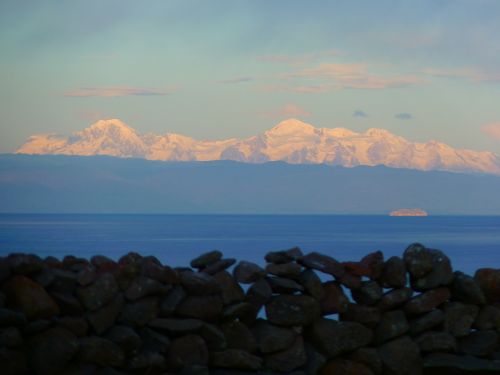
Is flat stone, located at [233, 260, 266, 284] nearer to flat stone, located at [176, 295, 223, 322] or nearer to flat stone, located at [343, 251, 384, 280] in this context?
flat stone, located at [176, 295, 223, 322]

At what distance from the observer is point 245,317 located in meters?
10.9

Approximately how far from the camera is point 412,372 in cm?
1118

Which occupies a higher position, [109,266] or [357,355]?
[109,266]

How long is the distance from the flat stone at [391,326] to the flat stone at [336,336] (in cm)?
17

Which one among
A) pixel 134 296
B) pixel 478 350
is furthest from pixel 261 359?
pixel 478 350

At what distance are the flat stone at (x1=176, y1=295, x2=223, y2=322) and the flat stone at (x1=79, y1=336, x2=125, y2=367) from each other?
81cm

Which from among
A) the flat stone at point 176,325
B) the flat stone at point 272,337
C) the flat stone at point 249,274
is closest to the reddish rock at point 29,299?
the flat stone at point 176,325

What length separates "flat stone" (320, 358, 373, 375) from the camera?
1105cm

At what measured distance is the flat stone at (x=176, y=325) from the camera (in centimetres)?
1041

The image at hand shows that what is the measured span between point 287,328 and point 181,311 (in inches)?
45.6

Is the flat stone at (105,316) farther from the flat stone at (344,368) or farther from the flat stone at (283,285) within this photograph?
the flat stone at (344,368)

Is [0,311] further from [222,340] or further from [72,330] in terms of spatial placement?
[222,340]

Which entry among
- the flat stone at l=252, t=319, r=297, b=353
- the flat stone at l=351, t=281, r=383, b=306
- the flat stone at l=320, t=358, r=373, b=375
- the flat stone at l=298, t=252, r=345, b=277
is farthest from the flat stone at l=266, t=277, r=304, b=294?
the flat stone at l=320, t=358, r=373, b=375

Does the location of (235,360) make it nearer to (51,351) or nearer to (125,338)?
(125,338)
